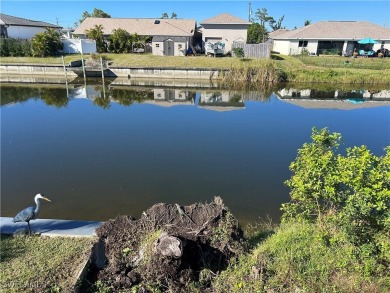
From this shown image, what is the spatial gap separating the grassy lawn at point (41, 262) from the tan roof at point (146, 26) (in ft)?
99.1

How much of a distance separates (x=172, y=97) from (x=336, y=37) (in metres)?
23.0

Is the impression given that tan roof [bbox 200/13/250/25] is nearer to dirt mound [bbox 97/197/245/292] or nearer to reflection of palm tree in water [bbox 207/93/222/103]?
reflection of palm tree in water [bbox 207/93/222/103]

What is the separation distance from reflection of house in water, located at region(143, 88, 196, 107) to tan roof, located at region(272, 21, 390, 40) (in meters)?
Result: 19.0

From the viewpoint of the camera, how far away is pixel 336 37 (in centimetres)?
3375

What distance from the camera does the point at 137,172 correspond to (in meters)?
9.68

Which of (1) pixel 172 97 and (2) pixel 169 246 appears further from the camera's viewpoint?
(1) pixel 172 97

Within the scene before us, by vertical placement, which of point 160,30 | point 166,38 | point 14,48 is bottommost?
point 14,48

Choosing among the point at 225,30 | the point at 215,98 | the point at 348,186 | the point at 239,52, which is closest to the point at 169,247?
the point at 348,186

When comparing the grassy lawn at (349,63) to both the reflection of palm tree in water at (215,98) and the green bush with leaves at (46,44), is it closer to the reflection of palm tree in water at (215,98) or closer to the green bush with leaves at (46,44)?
the reflection of palm tree in water at (215,98)

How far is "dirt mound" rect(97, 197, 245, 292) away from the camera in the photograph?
178 inches

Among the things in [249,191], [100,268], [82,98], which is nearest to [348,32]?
[82,98]

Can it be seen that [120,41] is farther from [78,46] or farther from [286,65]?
[286,65]

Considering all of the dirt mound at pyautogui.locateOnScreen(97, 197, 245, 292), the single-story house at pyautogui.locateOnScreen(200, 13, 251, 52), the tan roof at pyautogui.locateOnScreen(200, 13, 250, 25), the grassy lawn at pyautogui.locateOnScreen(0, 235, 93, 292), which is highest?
the tan roof at pyautogui.locateOnScreen(200, 13, 250, 25)

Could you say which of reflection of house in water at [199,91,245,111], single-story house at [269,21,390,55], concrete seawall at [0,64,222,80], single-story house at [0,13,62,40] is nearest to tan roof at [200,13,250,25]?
single-story house at [269,21,390,55]
